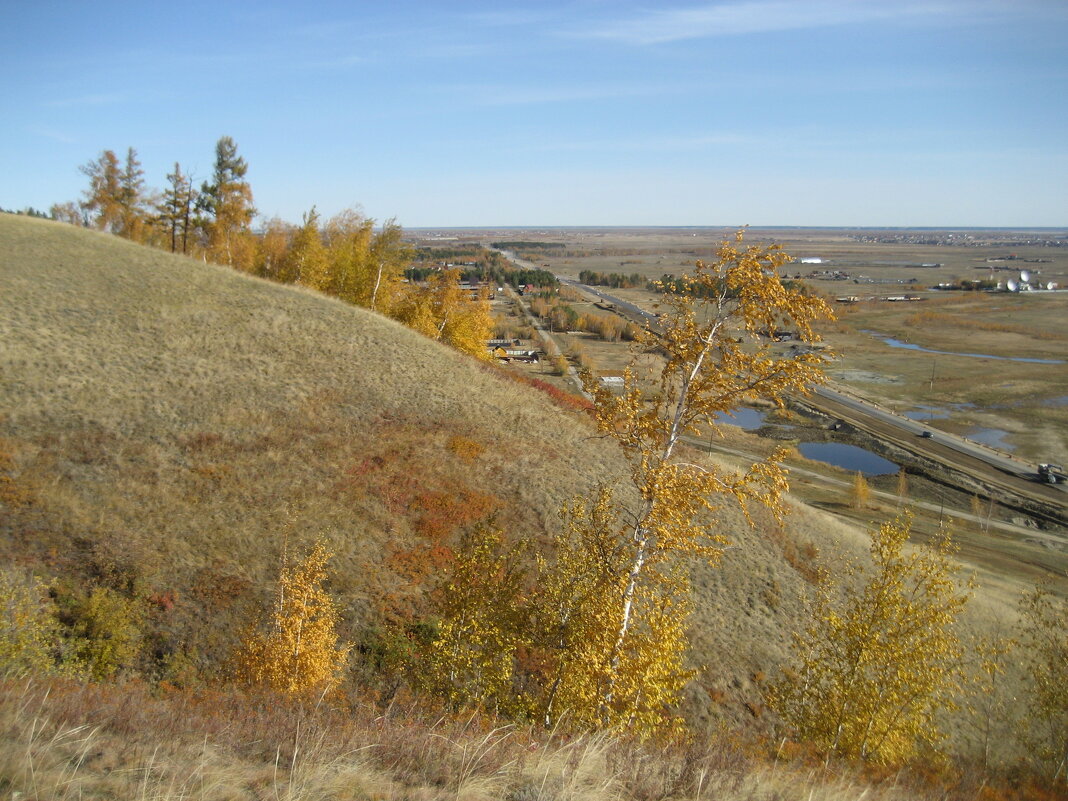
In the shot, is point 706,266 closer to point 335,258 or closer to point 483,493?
point 483,493

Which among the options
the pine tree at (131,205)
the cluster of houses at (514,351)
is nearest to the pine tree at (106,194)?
the pine tree at (131,205)

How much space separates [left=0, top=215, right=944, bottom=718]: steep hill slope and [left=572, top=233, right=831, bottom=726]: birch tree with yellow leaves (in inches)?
197

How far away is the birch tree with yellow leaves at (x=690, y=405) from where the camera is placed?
33.0 feet

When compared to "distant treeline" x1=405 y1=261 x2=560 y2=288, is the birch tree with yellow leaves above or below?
below

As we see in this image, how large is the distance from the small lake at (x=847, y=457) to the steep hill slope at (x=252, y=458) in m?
29.3

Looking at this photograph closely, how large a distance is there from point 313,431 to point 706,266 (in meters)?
21.4

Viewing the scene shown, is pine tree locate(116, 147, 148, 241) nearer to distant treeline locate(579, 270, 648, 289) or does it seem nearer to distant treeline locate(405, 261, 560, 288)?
distant treeline locate(405, 261, 560, 288)

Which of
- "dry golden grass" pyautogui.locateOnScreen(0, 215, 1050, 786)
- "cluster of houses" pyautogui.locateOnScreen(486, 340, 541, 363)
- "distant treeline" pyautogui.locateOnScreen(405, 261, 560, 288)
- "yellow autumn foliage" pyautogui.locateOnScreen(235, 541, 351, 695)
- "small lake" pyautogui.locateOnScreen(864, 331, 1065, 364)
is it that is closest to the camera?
"yellow autumn foliage" pyautogui.locateOnScreen(235, 541, 351, 695)

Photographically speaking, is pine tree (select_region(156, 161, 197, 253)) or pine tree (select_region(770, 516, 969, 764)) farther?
pine tree (select_region(156, 161, 197, 253))

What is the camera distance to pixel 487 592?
12.4 m

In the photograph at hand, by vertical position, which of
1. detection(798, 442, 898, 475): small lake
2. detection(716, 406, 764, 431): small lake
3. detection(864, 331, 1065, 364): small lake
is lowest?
detection(798, 442, 898, 475): small lake

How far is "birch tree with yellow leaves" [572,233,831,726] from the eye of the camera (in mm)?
10055

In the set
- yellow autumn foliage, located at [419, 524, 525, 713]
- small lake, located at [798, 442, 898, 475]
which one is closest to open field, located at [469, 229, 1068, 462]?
small lake, located at [798, 442, 898, 475]

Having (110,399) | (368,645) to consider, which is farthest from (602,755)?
(110,399)
